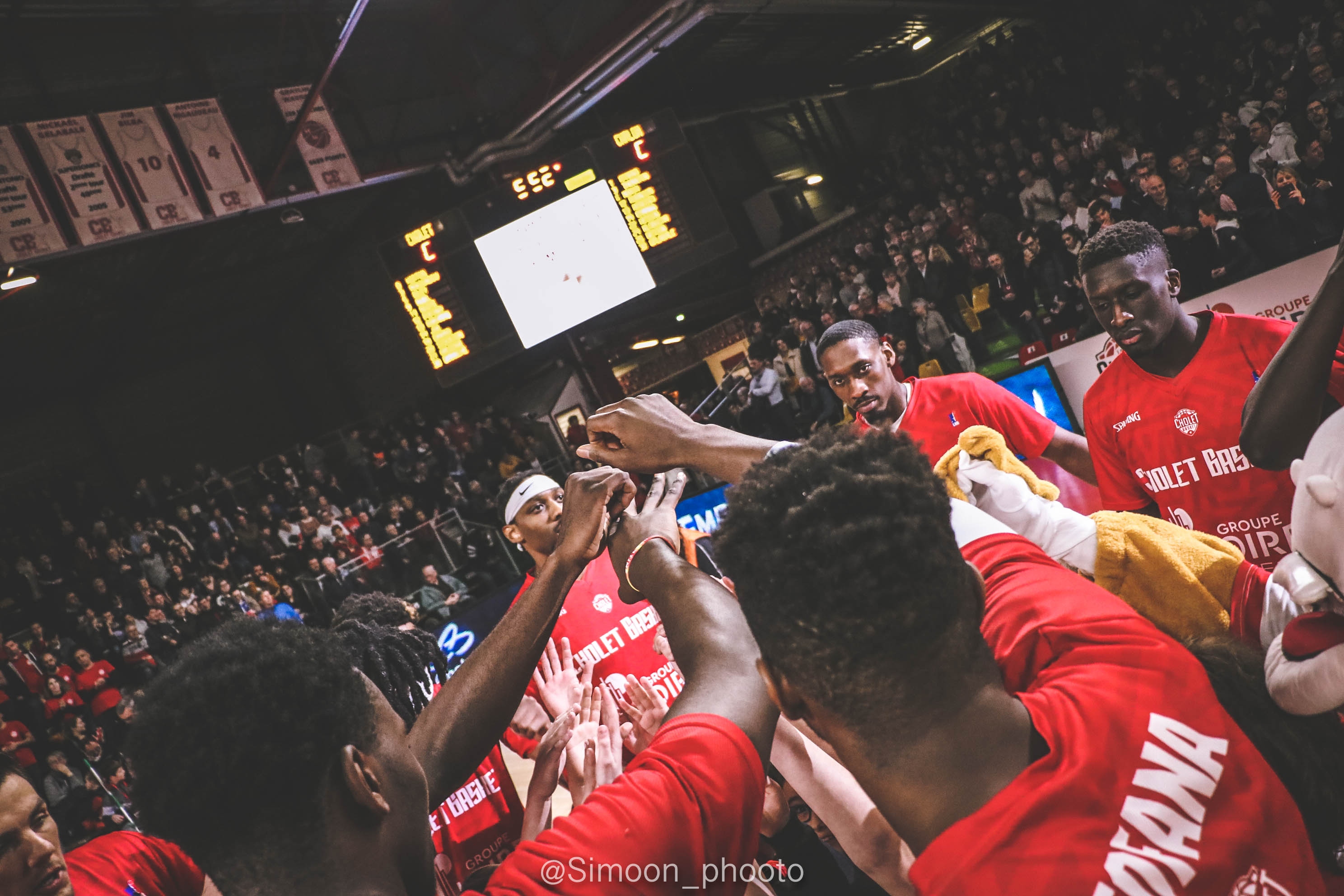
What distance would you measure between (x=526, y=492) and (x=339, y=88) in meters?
11.4

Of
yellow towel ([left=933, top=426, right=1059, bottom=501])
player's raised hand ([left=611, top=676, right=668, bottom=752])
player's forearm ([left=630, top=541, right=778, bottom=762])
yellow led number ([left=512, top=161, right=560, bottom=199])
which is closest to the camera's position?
player's forearm ([left=630, top=541, right=778, bottom=762])

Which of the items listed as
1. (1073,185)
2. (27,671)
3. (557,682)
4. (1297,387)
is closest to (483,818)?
(557,682)

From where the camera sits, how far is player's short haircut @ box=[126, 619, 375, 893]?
1174mm

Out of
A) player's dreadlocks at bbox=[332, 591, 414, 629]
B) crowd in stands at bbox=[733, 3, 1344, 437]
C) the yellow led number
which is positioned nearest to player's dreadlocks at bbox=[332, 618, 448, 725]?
player's dreadlocks at bbox=[332, 591, 414, 629]

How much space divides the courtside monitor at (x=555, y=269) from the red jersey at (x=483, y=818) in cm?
801

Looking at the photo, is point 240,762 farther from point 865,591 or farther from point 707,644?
point 865,591

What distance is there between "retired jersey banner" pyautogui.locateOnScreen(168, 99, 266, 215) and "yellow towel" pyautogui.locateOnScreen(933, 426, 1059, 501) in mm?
9046

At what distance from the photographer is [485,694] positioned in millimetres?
1702

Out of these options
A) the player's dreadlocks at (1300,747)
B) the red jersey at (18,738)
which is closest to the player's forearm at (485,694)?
the player's dreadlocks at (1300,747)

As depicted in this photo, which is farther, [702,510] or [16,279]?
[16,279]

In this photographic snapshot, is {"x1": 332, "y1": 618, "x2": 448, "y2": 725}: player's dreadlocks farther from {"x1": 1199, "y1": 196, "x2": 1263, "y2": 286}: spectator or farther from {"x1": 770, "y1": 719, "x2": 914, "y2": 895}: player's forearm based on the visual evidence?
{"x1": 1199, "y1": 196, "x2": 1263, "y2": 286}: spectator

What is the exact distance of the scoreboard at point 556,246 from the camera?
1053cm

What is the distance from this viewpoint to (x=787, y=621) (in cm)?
115

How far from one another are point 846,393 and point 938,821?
301 centimetres
